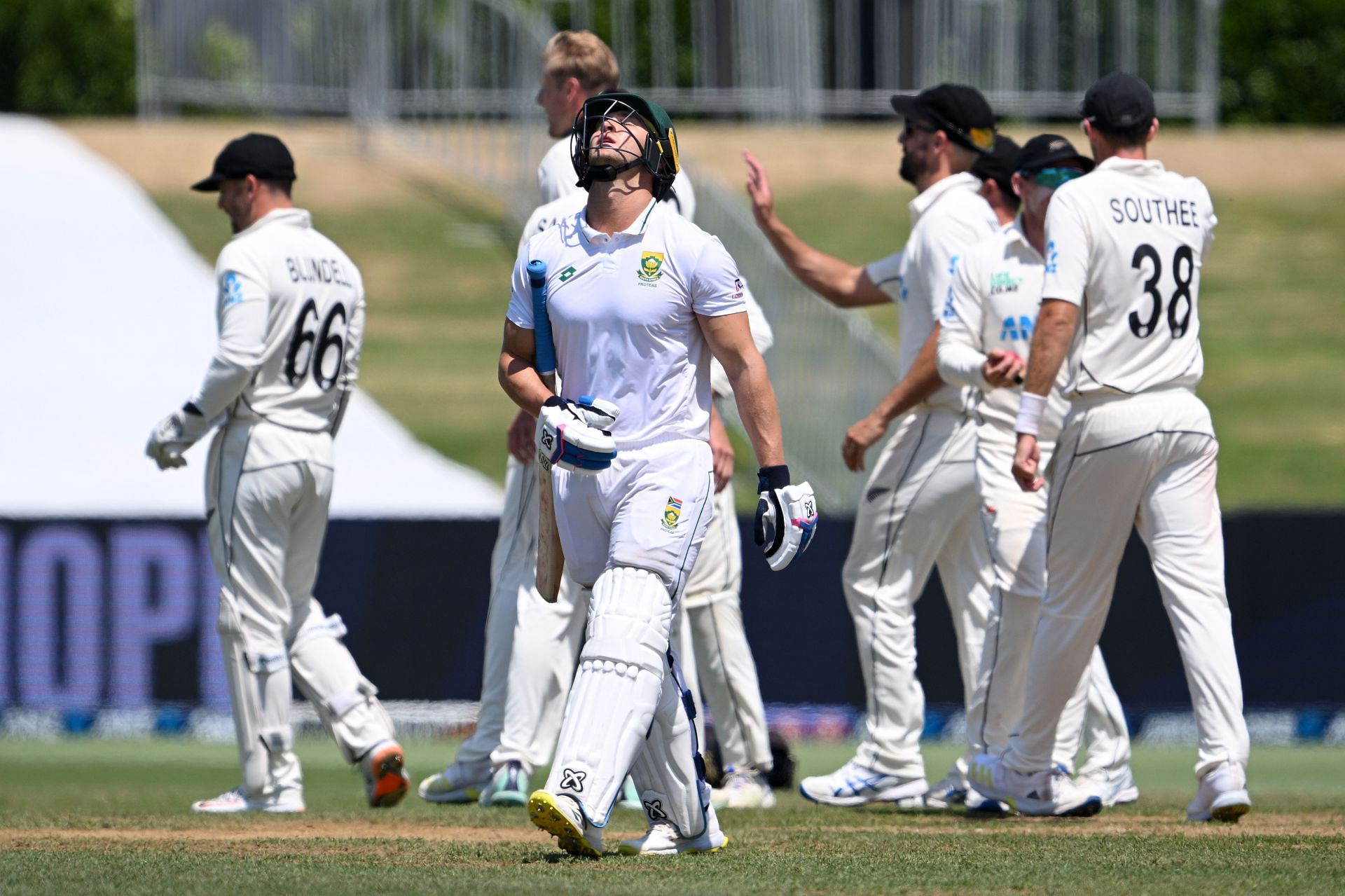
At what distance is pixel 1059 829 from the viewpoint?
6.20 m

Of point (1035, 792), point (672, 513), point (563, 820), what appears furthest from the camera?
point (1035, 792)

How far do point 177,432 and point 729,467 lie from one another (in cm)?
197

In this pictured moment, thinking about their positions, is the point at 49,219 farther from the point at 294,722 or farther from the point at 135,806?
the point at 135,806

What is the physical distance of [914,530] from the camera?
23.7 feet

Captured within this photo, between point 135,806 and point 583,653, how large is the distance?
296cm

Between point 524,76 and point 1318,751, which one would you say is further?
point 524,76

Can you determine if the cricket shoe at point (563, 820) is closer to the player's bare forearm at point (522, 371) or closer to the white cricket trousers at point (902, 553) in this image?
the player's bare forearm at point (522, 371)

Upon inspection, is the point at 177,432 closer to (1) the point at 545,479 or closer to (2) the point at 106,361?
(1) the point at 545,479

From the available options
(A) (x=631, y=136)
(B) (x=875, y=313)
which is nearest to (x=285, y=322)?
(A) (x=631, y=136)

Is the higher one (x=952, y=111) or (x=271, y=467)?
(x=952, y=111)

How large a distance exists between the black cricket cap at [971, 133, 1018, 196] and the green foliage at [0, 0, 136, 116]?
28945 millimetres

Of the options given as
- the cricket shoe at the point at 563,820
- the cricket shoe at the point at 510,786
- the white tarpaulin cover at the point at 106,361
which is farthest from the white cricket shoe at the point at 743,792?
the white tarpaulin cover at the point at 106,361

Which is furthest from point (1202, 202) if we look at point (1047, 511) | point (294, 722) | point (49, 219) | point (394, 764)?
point (49, 219)

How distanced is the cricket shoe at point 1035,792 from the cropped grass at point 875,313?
1046 centimetres
